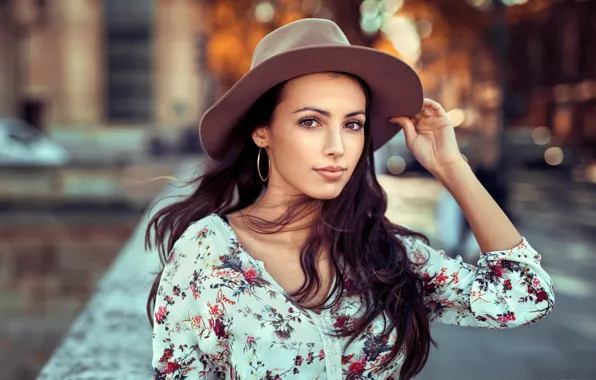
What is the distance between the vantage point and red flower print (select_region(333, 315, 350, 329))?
2.11m

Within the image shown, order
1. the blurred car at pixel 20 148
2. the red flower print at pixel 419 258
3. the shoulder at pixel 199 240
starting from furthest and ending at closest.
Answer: the blurred car at pixel 20 148, the red flower print at pixel 419 258, the shoulder at pixel 199 240

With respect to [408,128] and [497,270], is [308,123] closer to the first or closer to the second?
[408,128]

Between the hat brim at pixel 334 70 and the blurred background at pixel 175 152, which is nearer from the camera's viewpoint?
the hat brim at pixel 334 70

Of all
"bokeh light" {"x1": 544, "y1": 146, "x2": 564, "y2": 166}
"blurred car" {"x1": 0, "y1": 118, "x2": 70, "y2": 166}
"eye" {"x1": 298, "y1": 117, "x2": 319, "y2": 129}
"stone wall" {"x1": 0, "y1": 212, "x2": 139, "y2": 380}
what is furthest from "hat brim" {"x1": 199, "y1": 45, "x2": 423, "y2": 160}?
"bokeh light" {"x1": 544, "y1": 146, "x2": 564, "y2": 166}

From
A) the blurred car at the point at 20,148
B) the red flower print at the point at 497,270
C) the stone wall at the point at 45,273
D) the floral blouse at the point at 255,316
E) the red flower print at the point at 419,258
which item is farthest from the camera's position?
the blurred car at the point at 20,148

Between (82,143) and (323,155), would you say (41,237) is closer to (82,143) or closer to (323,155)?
(323,155)

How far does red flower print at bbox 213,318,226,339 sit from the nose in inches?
21.9

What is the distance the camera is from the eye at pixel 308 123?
216 centimetres

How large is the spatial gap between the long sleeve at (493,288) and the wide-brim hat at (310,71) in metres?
0.51

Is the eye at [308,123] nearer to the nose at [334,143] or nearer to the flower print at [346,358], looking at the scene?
the nose at [334,143]

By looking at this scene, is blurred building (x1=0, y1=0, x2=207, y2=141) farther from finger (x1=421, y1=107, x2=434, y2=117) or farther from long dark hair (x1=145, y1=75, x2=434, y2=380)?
finger (x1=421, y1=107, x2=434, y2=117)

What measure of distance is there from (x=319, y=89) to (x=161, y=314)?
2.54 feet

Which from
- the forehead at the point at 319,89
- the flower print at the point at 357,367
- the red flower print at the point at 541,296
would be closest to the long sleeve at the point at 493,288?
the red flower print at the point at 541,296

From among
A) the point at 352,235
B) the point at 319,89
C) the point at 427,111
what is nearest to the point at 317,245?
the point at 352,235
